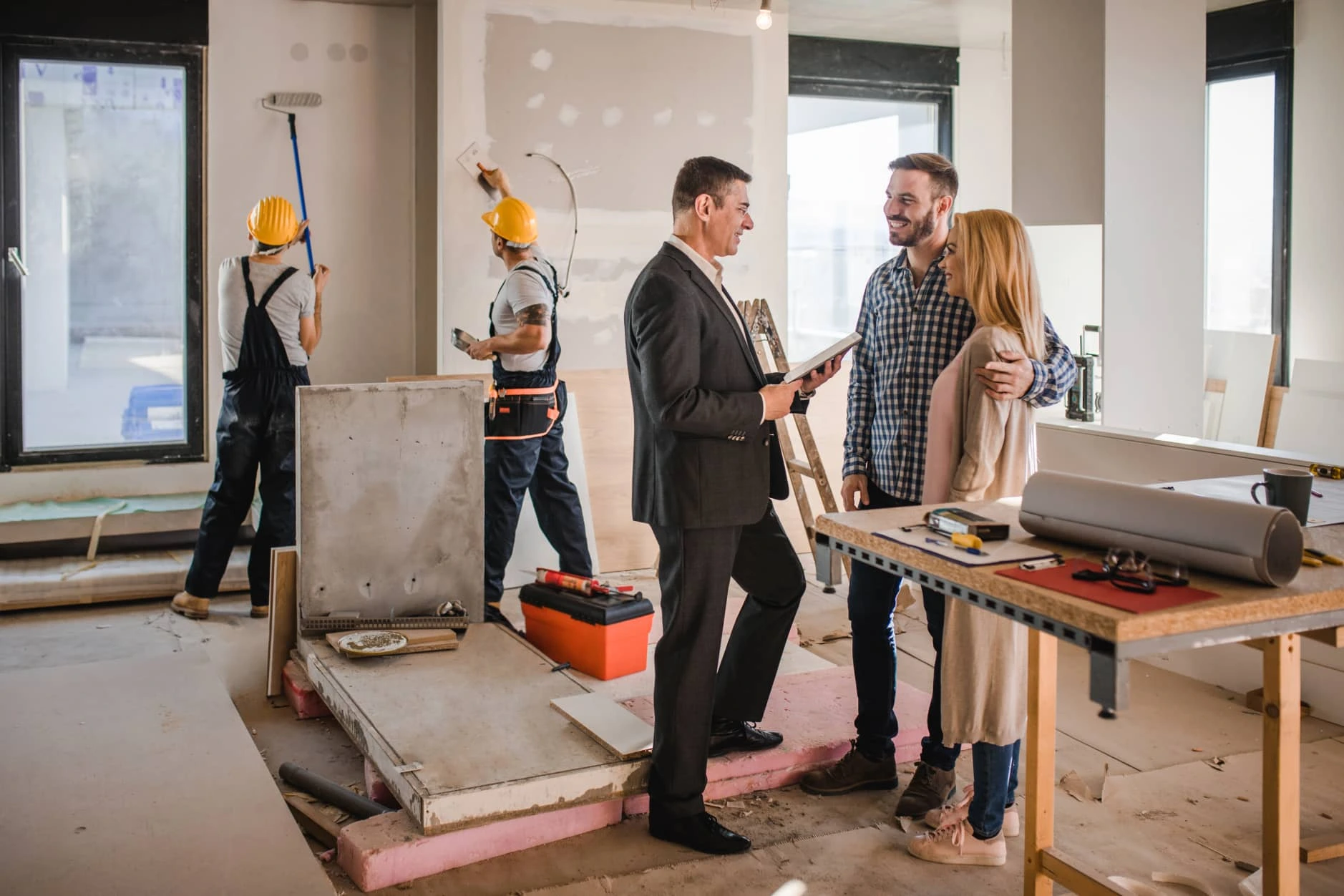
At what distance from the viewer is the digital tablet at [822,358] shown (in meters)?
2.71

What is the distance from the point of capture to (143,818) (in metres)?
2.72

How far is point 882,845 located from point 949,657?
2.08 ft

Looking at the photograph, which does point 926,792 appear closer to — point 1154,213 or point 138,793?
point 138,793

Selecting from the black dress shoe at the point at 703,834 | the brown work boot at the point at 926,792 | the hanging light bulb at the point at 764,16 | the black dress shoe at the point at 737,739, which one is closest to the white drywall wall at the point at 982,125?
the hanging light bulb at the point at 764,16

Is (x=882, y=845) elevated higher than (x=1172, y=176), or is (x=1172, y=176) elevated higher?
(x=1172, y=176)

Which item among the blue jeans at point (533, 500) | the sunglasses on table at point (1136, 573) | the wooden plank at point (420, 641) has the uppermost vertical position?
the sunglasses on table at point (1136, 573)

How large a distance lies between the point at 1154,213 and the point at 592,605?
9.41 ft

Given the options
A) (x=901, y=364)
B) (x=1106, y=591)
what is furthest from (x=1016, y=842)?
(x=1106, y=591)

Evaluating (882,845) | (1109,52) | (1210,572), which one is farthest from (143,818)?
(1109,52)

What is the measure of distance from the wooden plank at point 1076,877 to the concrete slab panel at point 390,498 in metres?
2.39

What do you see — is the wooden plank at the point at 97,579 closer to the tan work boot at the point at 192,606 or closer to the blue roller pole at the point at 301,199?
the tan work boot at the point at 192,606

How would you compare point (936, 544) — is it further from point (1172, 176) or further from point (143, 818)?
point (1172, 176)

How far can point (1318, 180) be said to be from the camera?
6176 mm

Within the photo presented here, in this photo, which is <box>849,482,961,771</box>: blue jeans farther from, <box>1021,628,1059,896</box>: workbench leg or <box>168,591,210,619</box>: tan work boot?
<box>168,591,210,619</box>: tan work boot
